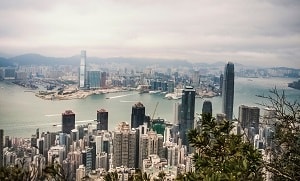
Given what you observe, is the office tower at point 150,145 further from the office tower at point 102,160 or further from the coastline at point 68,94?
the coastline at point 68,94

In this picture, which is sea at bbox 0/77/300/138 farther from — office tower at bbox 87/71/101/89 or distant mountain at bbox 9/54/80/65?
distant mountain at bbox 9/54/80/65

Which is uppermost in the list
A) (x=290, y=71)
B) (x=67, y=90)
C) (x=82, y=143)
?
(x=290, y=71)

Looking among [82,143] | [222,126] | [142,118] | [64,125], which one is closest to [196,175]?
[222,126]

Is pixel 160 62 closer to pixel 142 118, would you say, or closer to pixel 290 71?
pixel 142 118

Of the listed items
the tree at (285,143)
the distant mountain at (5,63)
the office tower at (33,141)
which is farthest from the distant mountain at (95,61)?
the tree at (285,143)

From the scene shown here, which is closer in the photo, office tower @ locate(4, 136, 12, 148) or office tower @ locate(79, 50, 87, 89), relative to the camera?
office tower @ locate(4, 136, 12, 148)

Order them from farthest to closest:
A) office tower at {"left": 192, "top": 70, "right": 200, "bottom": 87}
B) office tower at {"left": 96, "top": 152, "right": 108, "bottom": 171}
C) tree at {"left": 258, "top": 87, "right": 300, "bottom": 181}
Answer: office tower at {"left": 192, "top": 70, "right": 200, "bottom": 87} < office tower at {"left": 96, "top": 152, "right": 108, "bottom": 171} < tree at {"left": 258, "top": 87, "right": 300, "bottom": 181}

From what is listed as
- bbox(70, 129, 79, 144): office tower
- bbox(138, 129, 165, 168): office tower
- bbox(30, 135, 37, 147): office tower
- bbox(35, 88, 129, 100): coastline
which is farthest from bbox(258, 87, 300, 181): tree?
bbox(35, 88, 129, 100): coastline
